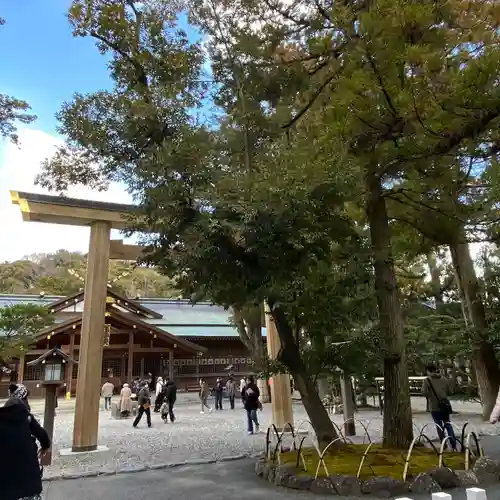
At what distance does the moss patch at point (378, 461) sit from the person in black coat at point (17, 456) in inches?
135

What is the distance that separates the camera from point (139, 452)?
796cm

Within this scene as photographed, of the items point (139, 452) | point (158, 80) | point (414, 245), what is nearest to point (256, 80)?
point (158, 80)

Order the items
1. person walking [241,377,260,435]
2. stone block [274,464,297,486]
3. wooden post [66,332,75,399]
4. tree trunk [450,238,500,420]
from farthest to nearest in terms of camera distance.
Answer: wooden post [66,332,75,399] → tree trunk [450,238,500,420] → person walking [241,377,260,435] → stone block [274,464,297,486]

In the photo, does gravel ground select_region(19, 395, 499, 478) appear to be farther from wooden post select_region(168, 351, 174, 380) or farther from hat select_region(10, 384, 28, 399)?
wooden post select_region(168, 351, 174, 380)

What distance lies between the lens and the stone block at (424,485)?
469cm

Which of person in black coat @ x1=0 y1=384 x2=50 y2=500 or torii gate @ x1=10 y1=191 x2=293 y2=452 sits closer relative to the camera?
person in black coat @ x1=0 y1=384 x2=50 y2=500

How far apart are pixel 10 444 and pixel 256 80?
5.19 meters

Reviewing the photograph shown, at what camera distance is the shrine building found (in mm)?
19969

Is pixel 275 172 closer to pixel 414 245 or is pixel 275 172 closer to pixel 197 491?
pixel 197 491

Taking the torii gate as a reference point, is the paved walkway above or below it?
below

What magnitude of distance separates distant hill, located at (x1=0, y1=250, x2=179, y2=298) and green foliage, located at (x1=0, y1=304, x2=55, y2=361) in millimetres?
16559

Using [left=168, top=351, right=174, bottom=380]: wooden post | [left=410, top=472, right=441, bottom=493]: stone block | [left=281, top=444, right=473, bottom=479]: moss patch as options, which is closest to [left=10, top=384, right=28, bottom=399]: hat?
[left=281, top=444, right=473, bottom=479]: moss patch

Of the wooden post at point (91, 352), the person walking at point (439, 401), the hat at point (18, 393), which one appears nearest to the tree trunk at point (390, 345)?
the person walking at point (439, 401)

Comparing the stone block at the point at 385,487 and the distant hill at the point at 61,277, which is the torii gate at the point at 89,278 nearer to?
the stone block at the point at 385,487
